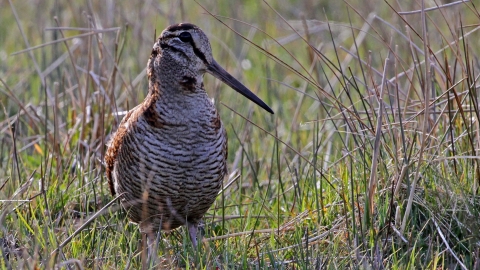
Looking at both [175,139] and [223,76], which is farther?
[223,76]

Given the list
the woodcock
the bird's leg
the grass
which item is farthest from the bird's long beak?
the bird's leg

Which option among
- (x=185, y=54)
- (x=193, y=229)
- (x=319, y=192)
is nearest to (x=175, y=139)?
(x=185, y=54)

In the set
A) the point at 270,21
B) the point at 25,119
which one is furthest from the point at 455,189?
the point at 270,21

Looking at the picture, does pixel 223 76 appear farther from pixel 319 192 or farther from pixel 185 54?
pixel 319 192

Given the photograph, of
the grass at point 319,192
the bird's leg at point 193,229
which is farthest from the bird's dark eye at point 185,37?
the bird's leg at point 193,229

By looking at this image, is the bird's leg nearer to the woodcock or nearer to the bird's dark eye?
the woodcock

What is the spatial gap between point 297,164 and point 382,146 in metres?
1.32

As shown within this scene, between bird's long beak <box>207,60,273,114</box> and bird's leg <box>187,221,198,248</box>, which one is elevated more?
bird's long beak <box>207,60,273,114</box>

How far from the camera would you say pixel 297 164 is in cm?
594

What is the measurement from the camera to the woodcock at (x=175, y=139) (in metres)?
4.41

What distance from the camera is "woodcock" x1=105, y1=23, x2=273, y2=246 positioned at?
4.41 meters

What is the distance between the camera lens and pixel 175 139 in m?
4.42

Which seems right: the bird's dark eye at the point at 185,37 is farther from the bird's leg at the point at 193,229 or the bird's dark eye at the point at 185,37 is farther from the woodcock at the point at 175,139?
the bird's leg at the point at 193,229

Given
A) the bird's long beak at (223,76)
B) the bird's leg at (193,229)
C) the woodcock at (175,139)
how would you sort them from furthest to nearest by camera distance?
the bird's leg at (193,229), the bird's long beak at (223,76), the woodcock at (175,139)
